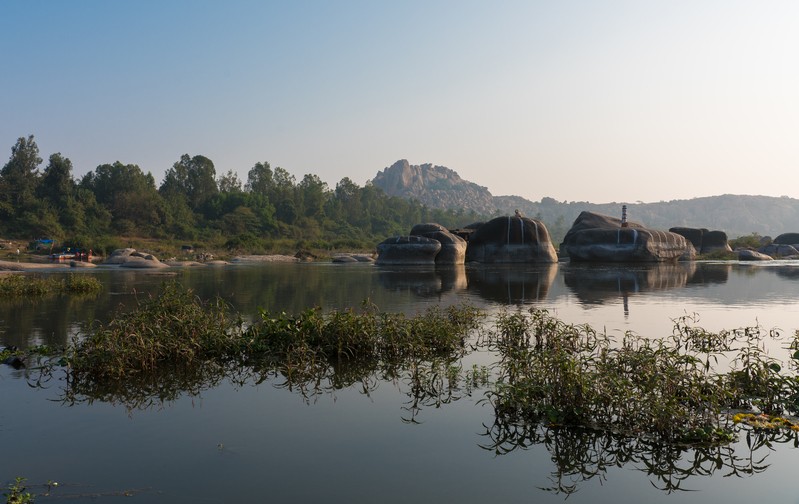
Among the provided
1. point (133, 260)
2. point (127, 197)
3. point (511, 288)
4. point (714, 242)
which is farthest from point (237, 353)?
point (127, 197)

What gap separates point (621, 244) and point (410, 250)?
18.8 meters

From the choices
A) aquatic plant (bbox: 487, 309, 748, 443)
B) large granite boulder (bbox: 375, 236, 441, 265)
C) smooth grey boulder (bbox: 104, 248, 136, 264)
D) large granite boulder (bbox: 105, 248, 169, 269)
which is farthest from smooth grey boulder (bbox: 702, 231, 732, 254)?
aquatic plant (bbox: 487, 309, 748, 443)

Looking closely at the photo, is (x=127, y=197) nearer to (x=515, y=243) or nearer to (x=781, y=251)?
(x=515, y=243)

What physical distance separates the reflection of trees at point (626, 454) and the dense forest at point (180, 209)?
65210 millimetres

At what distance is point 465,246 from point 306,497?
45800 mm

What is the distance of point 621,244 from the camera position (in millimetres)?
50000

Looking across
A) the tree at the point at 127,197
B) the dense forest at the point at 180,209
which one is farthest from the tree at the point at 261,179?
the tree at the point at 127,197

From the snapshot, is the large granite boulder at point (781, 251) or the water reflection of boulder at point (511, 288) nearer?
the water reflection of boulder at point (511, 288)

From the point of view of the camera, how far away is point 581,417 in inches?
274

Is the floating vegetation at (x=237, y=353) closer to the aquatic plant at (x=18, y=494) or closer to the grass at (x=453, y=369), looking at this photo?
the grass at (x=453, y=369)

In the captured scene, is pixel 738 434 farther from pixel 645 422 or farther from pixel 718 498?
pixel 718 498

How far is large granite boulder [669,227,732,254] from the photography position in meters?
67.2

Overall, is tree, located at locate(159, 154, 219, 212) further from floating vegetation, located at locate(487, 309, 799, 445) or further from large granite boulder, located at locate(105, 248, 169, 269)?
floating vegetation, located at locate(487, 309, 799, 445)

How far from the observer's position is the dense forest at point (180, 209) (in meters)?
75.9
